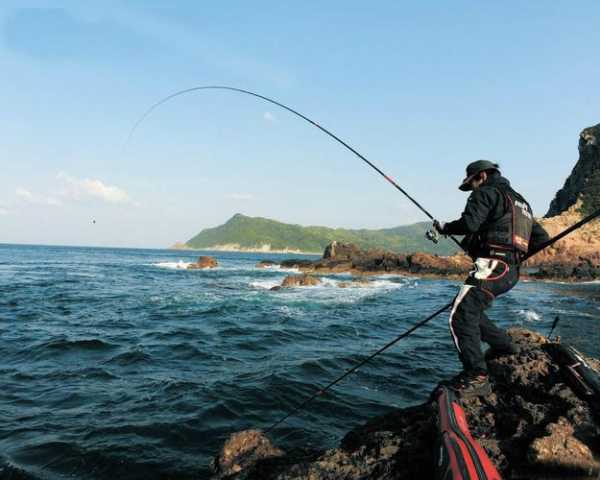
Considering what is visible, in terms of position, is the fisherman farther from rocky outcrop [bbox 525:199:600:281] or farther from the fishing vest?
rocky outcrop [bbox 525:199:600:281]

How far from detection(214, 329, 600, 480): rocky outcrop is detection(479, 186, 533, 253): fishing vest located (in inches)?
47.0

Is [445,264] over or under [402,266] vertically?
over

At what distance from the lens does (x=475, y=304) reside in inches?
173

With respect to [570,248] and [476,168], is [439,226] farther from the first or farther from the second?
[570,248]

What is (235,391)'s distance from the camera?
769 centimetres

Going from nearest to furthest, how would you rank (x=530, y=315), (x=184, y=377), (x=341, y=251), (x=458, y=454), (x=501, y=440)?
(x=458, y=454)
(x=501, y=440)
(x=184, y=377)
(x=530, y=315)
(x=341, y=251)

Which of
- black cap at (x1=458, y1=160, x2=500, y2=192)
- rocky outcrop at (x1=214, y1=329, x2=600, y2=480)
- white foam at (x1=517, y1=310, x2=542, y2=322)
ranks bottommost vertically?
white foam at (x1=517, y1=310, x2=542, y2=322)

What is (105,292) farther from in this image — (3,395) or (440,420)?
(440,420)

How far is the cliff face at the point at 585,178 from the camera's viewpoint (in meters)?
76.4

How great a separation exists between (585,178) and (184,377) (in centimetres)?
9759

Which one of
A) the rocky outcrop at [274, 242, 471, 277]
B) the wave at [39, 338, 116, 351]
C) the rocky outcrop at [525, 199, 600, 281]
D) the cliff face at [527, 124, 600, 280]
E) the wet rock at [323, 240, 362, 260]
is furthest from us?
the wet rock at [323, 240, 362, 260]

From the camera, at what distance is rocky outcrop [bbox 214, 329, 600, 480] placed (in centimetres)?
313

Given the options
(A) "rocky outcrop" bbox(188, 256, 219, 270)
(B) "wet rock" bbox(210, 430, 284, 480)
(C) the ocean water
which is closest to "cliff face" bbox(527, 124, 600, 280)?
(C) the ocean water

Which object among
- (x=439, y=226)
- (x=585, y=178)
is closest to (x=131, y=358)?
(x=439, y=226)
